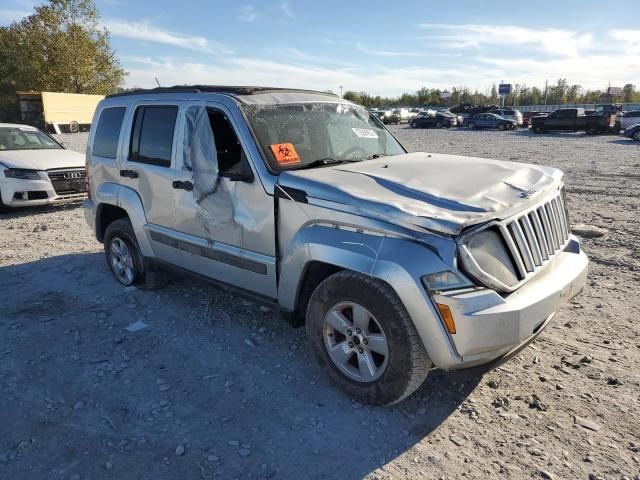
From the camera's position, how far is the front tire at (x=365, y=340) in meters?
2.84

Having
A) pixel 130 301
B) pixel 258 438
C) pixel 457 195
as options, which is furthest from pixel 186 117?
pixel 258 438

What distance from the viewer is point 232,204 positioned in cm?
380

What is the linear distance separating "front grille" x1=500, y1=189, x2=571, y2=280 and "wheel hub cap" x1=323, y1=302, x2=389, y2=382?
93cm

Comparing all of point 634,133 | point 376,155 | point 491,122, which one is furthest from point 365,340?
point 491,122

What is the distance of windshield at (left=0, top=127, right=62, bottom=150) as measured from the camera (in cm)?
940

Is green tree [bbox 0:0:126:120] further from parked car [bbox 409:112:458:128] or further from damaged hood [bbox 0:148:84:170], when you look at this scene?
damaged hood [bbox 0:148:84:170]

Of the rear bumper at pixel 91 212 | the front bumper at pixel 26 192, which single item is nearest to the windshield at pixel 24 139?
the front bumper at pixel 26 192

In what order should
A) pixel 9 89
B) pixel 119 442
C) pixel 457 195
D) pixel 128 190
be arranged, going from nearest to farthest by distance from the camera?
pixel 119 442 → pixel 457 195 → pixel 128 190 → pixel 9 89

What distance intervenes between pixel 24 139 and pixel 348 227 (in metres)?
9.15

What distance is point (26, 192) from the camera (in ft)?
27.7

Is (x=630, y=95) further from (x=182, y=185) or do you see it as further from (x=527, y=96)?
(x=182, y=185)

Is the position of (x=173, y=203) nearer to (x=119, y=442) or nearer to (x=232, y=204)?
(x=232, y=204)

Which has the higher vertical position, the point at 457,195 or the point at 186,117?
the point at 186,117

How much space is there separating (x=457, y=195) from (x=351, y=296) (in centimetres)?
92
